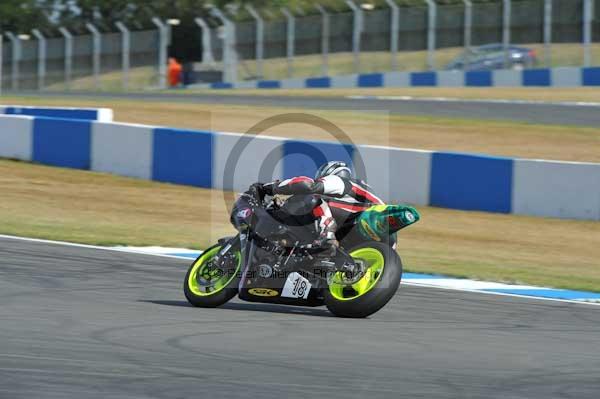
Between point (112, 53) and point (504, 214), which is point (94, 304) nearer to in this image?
point (504, 214)

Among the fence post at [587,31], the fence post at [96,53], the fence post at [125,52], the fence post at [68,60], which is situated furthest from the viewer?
the fence post at [68,60]

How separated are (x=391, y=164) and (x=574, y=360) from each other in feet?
27.2

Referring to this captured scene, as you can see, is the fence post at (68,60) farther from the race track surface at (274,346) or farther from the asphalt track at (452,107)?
the race track surface at (274,346)

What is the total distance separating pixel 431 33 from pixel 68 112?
14.4 m

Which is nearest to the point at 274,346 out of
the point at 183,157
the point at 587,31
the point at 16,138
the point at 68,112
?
the point at 183,157

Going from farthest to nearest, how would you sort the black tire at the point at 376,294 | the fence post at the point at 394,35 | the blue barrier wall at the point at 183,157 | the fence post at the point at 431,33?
1. the fence post at the point at 394,35
2. the fence post at the point at 431,33
3. the blue barrier wall at the point at 183,157
4. the black tire at the point at 376,294

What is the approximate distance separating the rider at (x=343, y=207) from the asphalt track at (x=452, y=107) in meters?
13.1

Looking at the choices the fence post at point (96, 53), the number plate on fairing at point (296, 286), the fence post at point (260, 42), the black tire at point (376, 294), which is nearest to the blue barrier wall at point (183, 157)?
the number plate on fairing at point (296, 286)

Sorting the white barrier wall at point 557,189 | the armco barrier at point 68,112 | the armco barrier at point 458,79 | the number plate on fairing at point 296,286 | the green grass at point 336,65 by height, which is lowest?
the number plate on fairing at point 296,286

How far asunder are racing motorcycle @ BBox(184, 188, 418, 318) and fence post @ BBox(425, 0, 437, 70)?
2486 cm

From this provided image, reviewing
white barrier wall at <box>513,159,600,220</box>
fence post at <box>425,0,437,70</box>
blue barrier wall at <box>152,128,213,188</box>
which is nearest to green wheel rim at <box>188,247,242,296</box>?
white barrier wall at <box>513,159,600,220</box>

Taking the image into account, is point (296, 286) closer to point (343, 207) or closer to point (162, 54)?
point (343, 207)

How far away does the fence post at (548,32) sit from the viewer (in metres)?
29.6

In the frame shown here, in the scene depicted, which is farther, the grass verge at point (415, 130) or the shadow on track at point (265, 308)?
the grass verge at point (415, 130)
